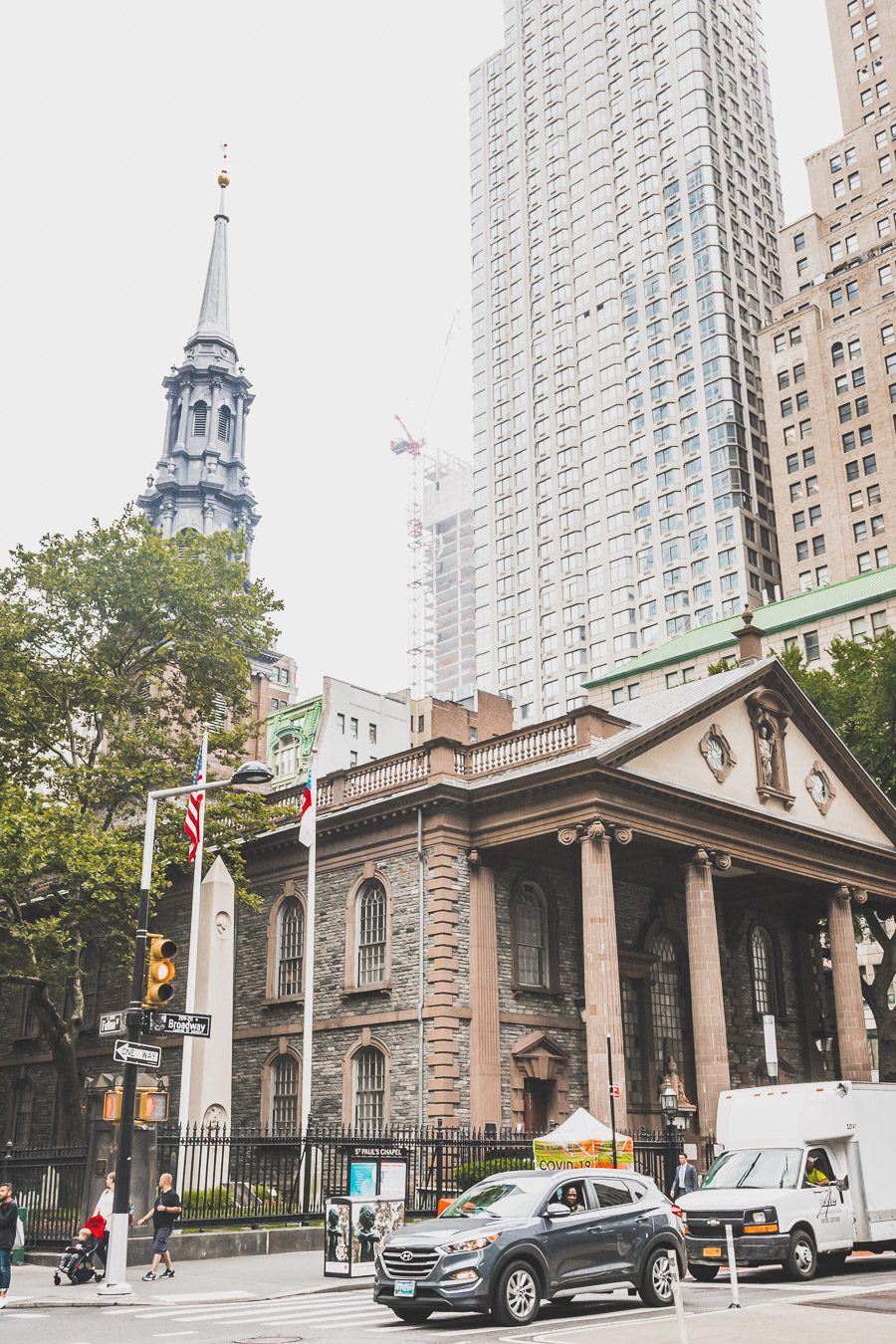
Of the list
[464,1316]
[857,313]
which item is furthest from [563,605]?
[464,1316]

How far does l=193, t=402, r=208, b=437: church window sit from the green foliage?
107 m

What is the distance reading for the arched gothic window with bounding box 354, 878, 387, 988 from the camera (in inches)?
1334

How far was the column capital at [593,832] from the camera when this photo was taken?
1219 inches

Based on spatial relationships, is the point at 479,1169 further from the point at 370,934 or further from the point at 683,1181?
the point at 370,934

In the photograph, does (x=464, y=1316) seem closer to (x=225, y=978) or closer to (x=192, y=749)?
(x=225, y=978)

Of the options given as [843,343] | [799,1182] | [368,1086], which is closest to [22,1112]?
[368,1086]

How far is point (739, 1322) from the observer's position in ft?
45.6

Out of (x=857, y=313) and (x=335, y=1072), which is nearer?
(x=335, y=1072)

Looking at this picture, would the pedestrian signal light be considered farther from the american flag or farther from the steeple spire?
the steeple spire

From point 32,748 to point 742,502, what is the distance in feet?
272

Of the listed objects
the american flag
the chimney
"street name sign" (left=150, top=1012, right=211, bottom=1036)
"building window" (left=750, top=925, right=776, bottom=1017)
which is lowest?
"street name sign" (left=150, top=1012, right=211, bottom=1036)

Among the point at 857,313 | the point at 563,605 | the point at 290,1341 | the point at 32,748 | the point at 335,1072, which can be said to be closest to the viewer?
the point at 290,1341

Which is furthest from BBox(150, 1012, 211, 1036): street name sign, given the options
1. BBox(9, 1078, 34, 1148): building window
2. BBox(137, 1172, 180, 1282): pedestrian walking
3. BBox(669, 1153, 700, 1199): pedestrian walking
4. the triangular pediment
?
BBox(9, 1078, 34, 1148): building window

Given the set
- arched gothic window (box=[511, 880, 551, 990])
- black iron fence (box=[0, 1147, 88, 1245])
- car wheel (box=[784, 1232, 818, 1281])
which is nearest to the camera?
car wheel (box=[784, 1232, 818, 1281])
